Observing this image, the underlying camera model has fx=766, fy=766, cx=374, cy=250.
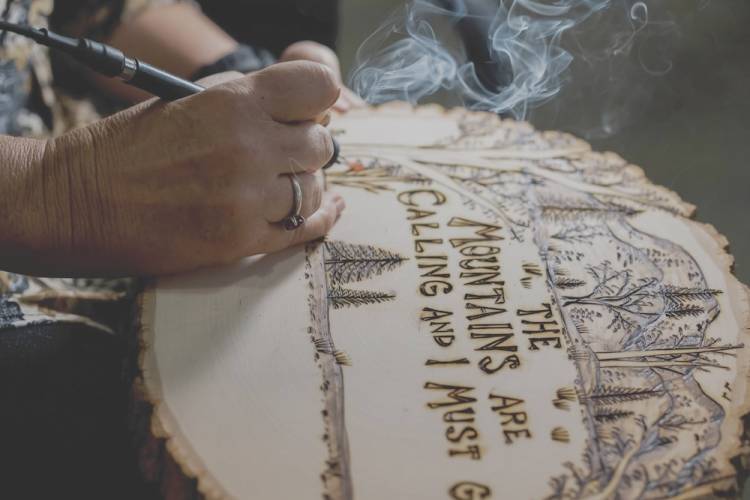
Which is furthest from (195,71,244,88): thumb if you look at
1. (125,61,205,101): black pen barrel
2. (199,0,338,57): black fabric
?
(199,0,338,57): black fabric

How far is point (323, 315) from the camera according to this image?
1.01 metres

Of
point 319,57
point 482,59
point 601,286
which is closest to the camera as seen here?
point 601,286

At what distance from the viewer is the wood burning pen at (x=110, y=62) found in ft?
3.14

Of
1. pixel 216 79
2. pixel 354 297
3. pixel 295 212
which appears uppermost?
pixel 216 79

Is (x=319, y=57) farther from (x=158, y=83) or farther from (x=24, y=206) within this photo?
(x=24, y=206)

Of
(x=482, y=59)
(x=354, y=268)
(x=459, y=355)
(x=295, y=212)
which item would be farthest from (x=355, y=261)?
(x=482, y=59)

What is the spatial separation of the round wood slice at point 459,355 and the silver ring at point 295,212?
54mm

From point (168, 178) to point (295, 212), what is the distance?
0.17 meters

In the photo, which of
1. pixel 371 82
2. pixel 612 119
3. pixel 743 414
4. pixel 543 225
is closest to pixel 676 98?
pixel 612 119

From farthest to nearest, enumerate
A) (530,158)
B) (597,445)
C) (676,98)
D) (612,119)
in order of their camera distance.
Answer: (676,98), (612,119), (530,158), (597,445)

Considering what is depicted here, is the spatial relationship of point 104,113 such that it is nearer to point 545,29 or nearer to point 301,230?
point 301,230

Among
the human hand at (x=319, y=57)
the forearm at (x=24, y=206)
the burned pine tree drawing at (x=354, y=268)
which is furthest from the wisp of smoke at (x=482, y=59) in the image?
the forearm at (x=24, y=206)

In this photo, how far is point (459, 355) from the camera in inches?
38.3

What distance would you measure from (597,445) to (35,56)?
110cm
